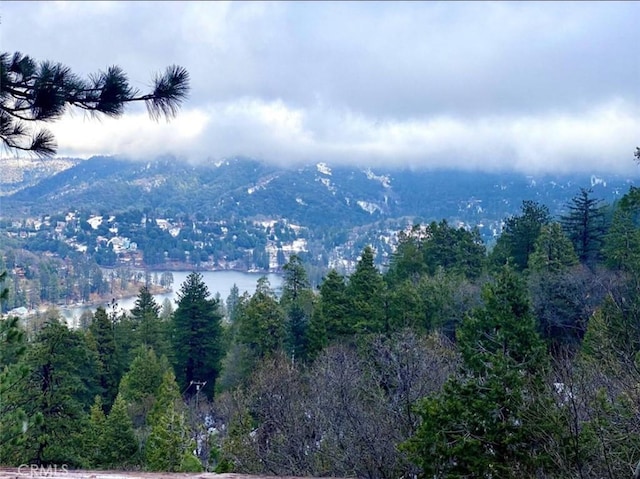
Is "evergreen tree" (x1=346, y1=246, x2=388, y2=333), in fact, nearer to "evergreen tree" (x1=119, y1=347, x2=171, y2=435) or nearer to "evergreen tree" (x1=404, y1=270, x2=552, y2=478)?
"evergreen tree" (x1=119, y1=347, x2=171, y2=435)

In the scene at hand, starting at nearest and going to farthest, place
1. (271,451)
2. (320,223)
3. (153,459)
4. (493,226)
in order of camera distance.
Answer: (271,451), (153,459), (493,226), (320,223)

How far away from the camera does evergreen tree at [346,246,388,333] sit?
2005cm

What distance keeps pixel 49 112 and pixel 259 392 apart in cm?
1018

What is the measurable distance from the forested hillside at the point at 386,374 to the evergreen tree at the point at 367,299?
0.19ft

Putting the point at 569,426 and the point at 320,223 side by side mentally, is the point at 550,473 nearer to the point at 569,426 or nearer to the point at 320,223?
the point at 569,426

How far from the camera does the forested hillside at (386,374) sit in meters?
6.09

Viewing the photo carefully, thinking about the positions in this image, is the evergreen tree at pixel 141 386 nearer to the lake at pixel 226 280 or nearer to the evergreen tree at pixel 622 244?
the evergreen tree at pixel 622 244

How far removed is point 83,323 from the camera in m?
39.5

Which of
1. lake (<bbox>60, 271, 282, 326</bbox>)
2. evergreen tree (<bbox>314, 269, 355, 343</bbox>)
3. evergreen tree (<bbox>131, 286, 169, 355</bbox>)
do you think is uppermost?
evergreen tree (<bbox>314, 269, 355, 343</bbox>)

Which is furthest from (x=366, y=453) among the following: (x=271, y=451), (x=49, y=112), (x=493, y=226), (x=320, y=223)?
(x=320, y=223)

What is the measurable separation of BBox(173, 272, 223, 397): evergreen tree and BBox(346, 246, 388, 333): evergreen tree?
6392 millimetres

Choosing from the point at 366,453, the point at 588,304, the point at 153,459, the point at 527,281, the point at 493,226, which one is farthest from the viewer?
the point at 493,226

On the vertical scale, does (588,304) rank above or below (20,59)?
below

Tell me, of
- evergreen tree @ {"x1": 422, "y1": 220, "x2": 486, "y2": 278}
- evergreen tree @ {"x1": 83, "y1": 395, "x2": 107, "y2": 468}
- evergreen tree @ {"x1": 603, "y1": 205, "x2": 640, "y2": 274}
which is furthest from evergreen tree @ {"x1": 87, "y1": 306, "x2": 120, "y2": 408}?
evergreen tree @ {"x1": 603, "y1": 205, "x2": 640, "y2": 274}
